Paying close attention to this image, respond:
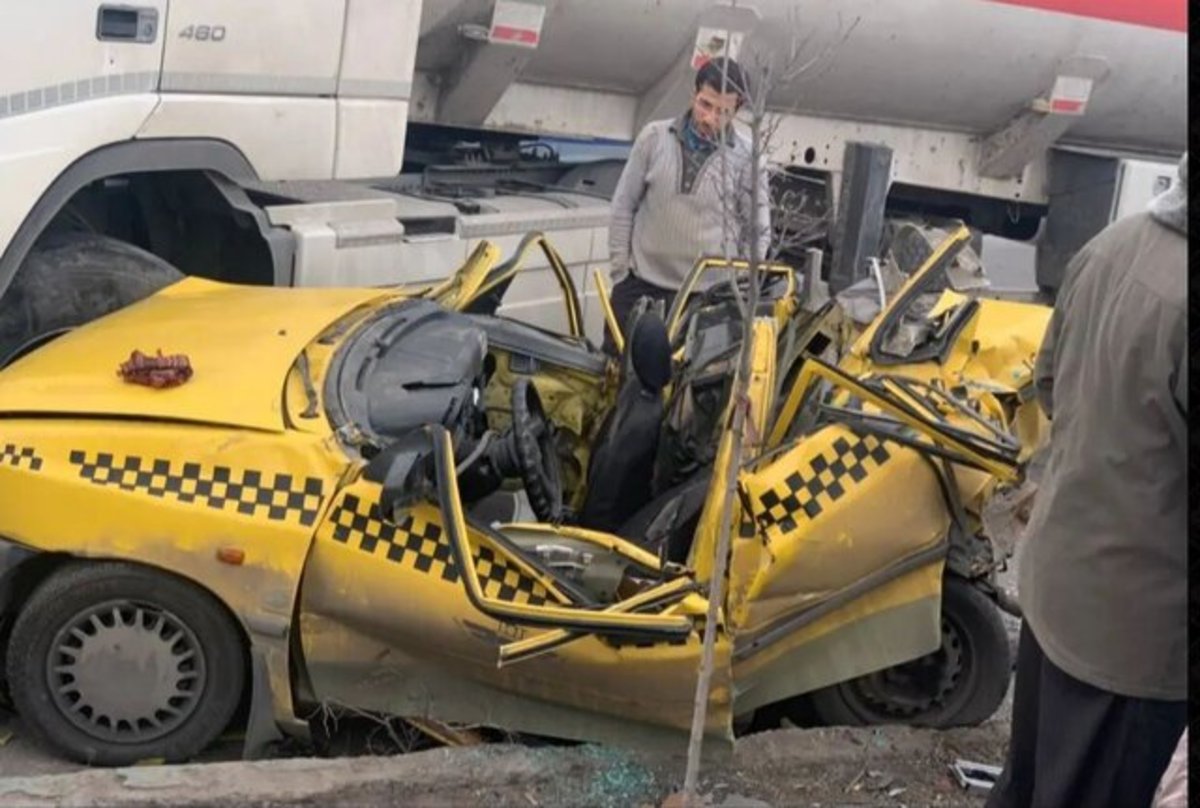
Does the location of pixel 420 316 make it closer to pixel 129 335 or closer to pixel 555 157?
pixel 129 335

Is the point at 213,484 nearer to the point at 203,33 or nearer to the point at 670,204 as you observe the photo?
the point at 203,33

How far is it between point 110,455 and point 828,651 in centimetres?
186

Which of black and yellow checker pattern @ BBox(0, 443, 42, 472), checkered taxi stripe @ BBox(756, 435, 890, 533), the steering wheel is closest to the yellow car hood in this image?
black and yellow checker pattern @ BBox(0, 443, 42, 472)

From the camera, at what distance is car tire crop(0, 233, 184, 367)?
4832 mm

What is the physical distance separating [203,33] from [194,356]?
160cm

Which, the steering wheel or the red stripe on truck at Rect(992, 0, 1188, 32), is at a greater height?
the red stripe on truck at Rect(992, 0, 1188, 32)

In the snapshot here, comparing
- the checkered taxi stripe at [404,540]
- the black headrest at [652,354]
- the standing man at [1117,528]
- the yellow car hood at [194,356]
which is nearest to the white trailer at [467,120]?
the yellow car hood at [194,356]

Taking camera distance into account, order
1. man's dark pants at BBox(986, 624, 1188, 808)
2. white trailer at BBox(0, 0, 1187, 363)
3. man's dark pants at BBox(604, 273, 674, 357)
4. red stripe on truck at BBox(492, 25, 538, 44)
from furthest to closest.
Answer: red stripe on truck at BBox(492, 25, 538, 44) → man's dark pants at BBox(604, 273, 674, 357) → white trailer at BBox(0, 0, 1187, 363) → man's dark pants at BBox(986, 624, 1188, 808)

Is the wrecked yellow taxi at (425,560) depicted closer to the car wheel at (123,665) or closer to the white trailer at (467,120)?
the car wheel at (123,665)

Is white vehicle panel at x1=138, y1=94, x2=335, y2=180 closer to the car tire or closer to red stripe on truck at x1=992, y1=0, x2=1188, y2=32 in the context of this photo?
Answer: the car tire

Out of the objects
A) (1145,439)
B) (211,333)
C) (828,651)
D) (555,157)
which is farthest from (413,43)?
(1145,439)

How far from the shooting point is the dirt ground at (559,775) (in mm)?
3461

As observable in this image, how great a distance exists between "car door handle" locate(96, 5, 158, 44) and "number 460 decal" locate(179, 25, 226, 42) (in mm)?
141

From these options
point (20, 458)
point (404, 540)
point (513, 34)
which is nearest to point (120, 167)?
point (20, 458)
